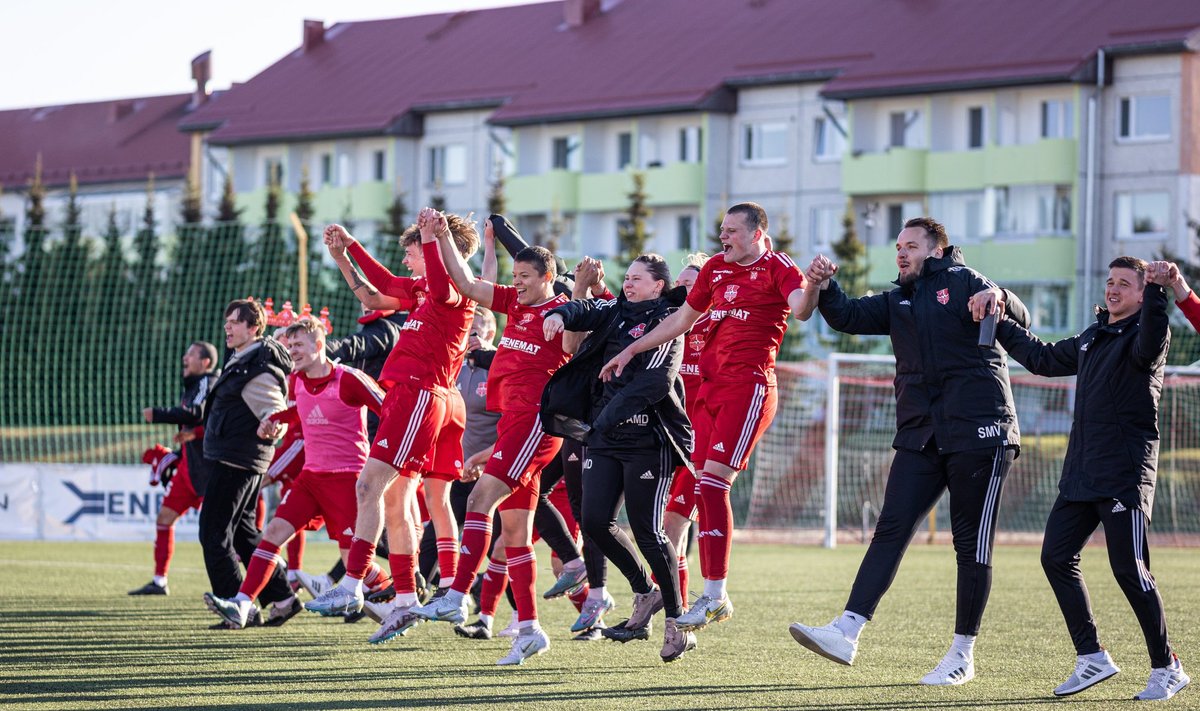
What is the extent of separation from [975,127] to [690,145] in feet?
29.7

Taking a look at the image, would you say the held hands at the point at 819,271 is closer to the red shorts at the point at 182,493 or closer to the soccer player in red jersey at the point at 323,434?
the soccer player in red jersey at the point at 323,434

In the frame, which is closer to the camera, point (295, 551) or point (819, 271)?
point (819, 271)

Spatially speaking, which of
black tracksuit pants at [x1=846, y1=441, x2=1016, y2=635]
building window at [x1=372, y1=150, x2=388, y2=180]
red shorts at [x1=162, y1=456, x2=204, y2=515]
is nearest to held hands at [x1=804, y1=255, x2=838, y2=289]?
black tracksuit pants at [x1=846, y1=441, x2=1016, y2=635]

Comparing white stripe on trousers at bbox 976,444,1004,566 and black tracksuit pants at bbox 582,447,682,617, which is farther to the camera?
black tracksuit pants at bbox 582,447,682,617

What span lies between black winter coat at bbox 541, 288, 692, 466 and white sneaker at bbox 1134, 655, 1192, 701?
260cm

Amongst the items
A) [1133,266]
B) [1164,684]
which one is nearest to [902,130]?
[1133,266]

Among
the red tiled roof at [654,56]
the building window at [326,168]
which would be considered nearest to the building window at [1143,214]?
the red tiled roof at [654,56]

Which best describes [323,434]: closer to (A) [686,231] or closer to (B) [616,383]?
(B) [616,383]

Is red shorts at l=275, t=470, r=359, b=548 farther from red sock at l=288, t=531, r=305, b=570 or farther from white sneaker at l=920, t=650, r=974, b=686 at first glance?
white sneaker at l=920, t=650, r=974, b=686

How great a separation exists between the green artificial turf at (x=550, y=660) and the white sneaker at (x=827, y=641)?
174 millimetres

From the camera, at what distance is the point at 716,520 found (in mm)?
9477

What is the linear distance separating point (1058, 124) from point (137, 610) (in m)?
40.1

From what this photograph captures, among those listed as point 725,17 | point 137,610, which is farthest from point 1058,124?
point 137,610

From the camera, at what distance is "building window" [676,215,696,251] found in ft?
179
